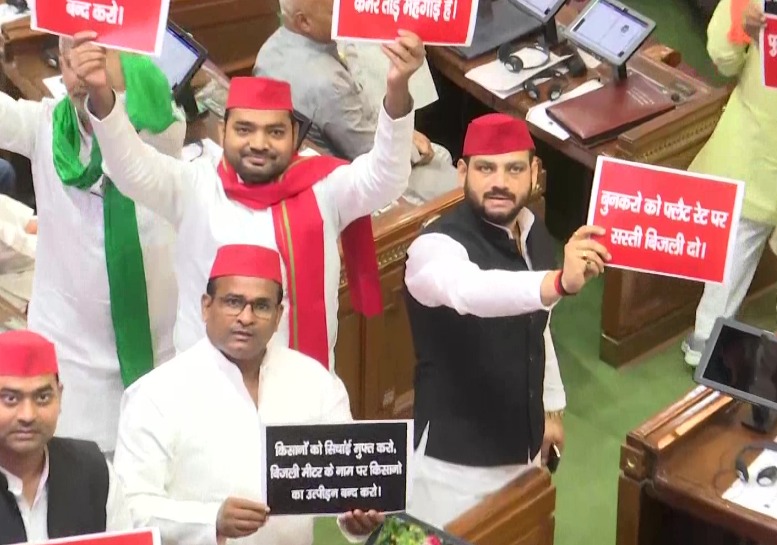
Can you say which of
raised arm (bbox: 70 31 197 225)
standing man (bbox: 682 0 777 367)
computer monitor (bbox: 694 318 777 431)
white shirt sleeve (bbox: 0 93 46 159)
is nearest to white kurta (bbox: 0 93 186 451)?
white shirt sleeve (bbox: 0 93 46 159)

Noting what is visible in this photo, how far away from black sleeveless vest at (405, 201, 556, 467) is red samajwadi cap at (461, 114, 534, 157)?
116 mm

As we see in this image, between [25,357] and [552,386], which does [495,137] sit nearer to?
[552,386]

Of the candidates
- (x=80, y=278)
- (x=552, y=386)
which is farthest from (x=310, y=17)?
(x=552, y=386)

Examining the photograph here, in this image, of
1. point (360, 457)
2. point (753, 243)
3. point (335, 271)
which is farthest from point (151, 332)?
point (753, 243)

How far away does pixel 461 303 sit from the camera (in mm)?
2387

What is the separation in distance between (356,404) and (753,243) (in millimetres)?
1332

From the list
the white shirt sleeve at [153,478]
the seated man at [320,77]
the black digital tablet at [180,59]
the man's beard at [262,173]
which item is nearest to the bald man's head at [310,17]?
the seated man at [320,77]

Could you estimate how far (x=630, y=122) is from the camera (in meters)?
3.95

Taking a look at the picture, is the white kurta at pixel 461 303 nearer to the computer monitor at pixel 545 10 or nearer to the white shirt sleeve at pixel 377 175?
the white shirt sleeve at pixel 377 175

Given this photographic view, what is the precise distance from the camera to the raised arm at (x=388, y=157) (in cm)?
233

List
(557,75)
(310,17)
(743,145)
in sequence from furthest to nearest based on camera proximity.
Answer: (557,75), (743,145), (310,17)

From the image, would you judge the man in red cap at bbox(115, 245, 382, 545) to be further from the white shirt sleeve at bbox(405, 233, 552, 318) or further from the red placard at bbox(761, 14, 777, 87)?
the red placard at bbox(761, 14, 777, 87)

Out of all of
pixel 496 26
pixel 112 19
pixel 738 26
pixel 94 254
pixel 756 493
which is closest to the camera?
pixel 112 19

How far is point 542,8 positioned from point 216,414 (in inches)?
93.9
